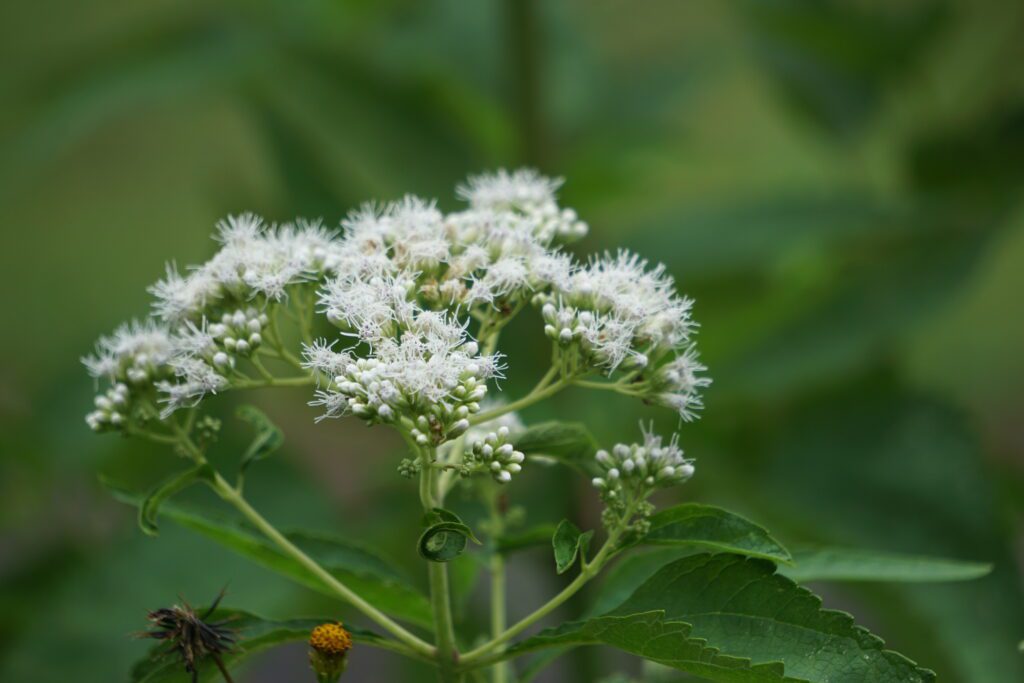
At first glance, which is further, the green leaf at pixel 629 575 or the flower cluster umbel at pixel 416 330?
the green leaf at pixel 629 575

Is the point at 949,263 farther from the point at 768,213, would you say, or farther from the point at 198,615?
the point at 198,615

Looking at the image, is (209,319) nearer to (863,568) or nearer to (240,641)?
(240,641)

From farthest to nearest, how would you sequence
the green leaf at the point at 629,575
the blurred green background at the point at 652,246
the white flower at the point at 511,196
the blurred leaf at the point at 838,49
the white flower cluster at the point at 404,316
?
the blurred leaf at the point at 838,49 → the blurred green background at the point at 652,246 → the white flower at the point at 511,196 → the green leaf at the point at 629,575 → the white flower cluster at the point at 404,316

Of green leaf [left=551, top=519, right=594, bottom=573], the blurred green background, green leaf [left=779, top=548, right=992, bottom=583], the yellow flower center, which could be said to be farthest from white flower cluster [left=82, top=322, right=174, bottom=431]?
the blurred green background

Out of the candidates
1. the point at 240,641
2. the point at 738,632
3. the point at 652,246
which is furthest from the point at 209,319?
the point at 652,246

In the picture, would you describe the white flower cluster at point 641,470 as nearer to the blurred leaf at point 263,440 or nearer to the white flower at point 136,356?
the blurred leaf at point 263,440

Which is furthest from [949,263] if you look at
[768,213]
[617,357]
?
[617,357]

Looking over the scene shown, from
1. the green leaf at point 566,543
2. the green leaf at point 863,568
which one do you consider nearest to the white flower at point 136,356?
the green leaf at point 566,543
